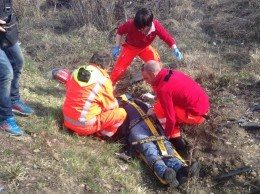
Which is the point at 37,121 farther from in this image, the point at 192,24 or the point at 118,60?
the point at 192,24

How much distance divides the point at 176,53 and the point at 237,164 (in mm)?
2021

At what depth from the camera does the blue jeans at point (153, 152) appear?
5039 mm

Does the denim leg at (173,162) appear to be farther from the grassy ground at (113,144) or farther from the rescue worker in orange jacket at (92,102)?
the rescue worker in orange jacket at (92,102)

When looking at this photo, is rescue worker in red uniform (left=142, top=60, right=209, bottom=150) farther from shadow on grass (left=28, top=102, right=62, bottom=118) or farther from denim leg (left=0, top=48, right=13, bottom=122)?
denim leg (left=0, top=48, right=13, bottom=122)

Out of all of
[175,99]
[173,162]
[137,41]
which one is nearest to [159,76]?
[175,99]

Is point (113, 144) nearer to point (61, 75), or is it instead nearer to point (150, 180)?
point (150, 180)

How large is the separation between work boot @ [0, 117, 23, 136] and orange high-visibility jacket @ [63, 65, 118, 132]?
729 millimetres

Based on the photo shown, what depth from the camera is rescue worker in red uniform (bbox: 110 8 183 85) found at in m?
6.49

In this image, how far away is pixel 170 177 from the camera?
484cm

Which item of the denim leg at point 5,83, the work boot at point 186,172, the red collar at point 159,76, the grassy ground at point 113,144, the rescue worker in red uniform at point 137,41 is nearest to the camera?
the denim leg at point 5,83

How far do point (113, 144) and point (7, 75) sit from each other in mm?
1633

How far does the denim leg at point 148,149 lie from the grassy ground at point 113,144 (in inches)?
7.5

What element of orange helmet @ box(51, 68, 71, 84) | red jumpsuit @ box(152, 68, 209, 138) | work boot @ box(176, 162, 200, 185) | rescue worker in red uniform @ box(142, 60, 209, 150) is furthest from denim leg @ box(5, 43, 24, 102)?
work boot @ box(176, 162, 200, 185)

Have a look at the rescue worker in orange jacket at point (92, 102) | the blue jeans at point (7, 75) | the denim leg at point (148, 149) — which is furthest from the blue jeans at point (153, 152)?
the blue jeans at point (7, 75)
